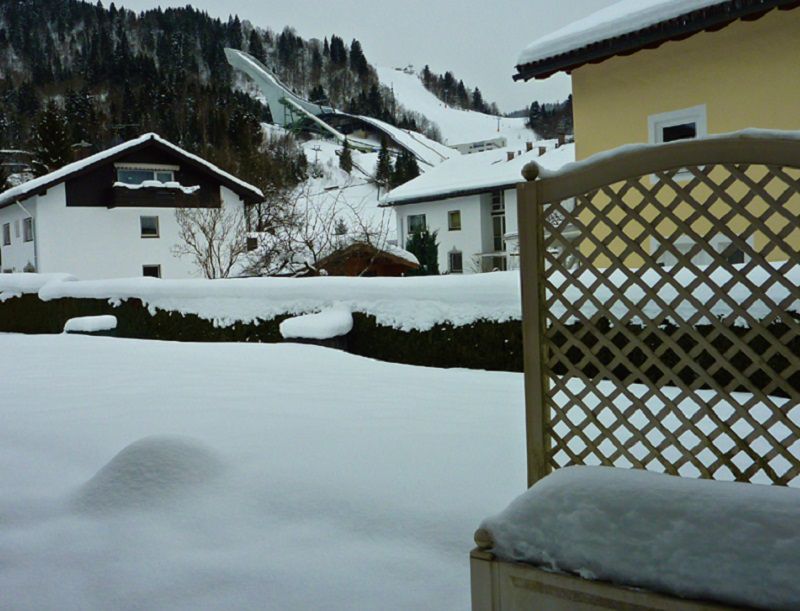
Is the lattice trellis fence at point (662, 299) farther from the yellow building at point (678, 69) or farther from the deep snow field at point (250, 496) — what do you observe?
the yellow building at point (678, 69)

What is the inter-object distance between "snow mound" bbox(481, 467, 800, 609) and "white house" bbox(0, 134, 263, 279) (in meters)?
31.0

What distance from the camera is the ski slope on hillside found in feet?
404

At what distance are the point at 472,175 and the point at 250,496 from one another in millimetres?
36449

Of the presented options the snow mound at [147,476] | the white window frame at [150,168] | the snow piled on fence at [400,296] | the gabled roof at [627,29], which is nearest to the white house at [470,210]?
the white window frame at [150,168]

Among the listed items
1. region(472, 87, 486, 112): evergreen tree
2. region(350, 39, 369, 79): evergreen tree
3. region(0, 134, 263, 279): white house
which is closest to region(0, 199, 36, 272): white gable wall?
region(0, 134, 263, 279): white house

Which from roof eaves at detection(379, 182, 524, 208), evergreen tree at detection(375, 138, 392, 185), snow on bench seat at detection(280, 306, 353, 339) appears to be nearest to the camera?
snow on bench seat at detection(280, 306, 353, 339)

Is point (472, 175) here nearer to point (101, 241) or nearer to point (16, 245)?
point (101, 241)

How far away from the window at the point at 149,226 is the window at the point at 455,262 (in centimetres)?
1576

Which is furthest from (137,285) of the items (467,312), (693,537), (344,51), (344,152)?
(344,51)

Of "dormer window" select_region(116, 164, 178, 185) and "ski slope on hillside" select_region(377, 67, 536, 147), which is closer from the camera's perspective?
"dormer window" select_region(116, 164, 178, 185)

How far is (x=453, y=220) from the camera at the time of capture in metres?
38.5

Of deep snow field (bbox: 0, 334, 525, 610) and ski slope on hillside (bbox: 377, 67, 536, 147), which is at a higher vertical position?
ski slope on hillside (bbox: 377, 67, 536, 147)

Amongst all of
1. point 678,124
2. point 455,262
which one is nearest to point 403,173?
point 455,262

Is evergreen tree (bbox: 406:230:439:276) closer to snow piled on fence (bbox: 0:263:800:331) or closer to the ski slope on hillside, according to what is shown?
snow piled on fence (bbox: 0:263:800:331)
